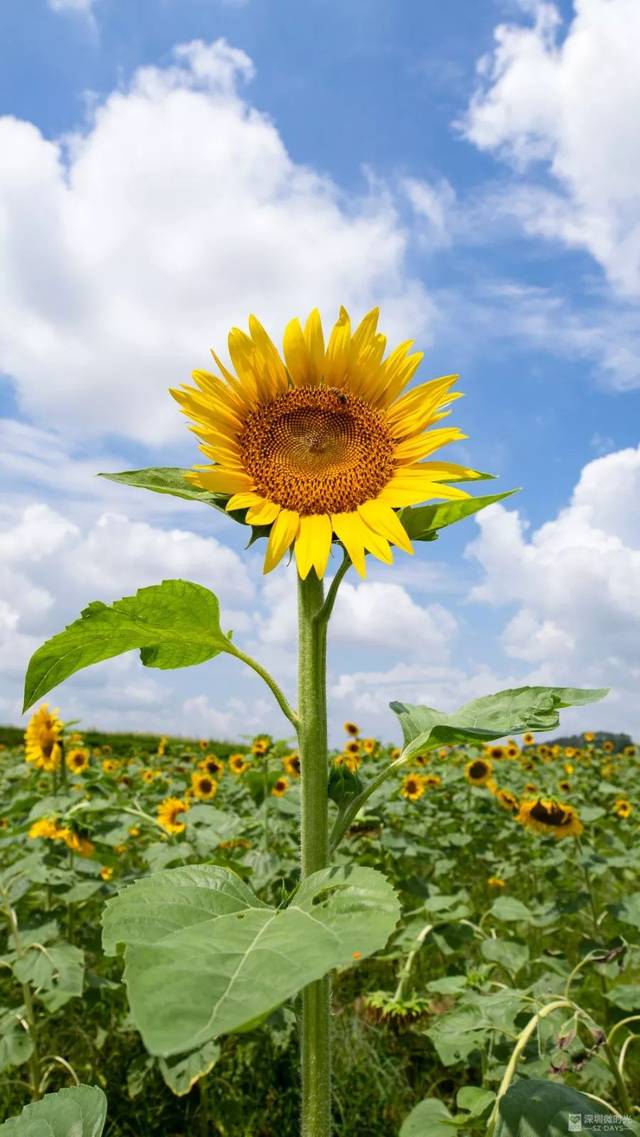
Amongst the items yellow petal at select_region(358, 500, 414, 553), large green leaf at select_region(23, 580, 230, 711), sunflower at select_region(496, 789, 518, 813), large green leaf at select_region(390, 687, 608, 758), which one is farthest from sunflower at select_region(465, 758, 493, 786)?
large green leaf at select_region(23, 580, 230, 711)

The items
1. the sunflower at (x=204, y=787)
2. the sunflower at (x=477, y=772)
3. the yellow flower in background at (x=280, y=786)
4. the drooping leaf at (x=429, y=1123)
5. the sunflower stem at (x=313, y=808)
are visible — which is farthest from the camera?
the sunflower at (x=477, y=772)

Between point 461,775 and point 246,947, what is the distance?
8.55 metres

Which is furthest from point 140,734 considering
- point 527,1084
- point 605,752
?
point 527,1084

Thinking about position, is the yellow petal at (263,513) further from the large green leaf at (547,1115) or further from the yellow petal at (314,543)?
the large green leaf at (547,1115)

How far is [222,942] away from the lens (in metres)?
0.99

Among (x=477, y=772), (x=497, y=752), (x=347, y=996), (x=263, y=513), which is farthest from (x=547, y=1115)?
(x=497, y=752)

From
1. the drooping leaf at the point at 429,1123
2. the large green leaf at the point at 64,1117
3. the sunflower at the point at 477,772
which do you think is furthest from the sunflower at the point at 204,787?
the large green leaf at the point at 64,1117

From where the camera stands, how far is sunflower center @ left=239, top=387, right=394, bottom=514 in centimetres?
165

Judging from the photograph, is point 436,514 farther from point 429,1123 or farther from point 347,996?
point 347,996

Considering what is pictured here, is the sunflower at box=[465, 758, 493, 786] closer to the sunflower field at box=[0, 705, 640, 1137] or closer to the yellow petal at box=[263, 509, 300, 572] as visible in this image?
the sunflower field at box=[0, 705, 640, 1137]

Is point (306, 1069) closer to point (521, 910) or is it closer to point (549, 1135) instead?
point (549, 1135)

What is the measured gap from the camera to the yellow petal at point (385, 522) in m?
1.52

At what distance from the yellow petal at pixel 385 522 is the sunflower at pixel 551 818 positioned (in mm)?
4578

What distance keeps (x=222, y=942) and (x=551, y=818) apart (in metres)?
5.25
